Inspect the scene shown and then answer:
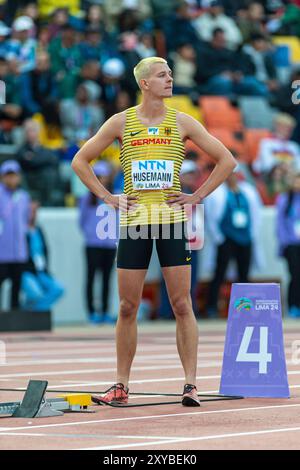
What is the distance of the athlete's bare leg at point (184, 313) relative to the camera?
10320 millimetres

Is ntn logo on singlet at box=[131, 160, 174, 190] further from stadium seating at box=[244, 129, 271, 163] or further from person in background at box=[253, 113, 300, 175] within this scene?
stadium seating at box=[244, 129, 271, 163]

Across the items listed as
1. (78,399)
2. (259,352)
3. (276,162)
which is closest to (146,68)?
(259,352)

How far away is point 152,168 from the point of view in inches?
404

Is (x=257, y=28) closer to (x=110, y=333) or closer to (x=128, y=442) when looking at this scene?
(x=110, y=333)

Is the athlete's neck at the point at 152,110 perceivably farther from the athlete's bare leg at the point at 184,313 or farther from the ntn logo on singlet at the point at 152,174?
the athlete's bare leg at the point at 184,313

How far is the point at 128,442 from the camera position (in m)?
7.89

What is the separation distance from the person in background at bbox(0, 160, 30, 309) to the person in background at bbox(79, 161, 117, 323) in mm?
1086

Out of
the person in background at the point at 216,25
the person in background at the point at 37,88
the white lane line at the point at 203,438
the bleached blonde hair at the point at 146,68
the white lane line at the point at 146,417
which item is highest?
the person in background at the point at 216,25

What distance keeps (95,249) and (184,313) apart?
11.7 metres

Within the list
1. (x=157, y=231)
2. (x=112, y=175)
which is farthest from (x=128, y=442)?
(x=112, y=175)

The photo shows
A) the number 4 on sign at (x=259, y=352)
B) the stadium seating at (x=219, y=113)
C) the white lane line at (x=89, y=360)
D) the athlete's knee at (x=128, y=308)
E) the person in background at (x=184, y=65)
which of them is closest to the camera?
the athlete's knee at (x=128, y=308)

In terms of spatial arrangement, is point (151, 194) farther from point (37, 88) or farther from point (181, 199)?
point (37, 88)

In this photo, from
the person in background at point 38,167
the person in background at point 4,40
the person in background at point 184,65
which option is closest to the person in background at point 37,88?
the person in background at point 4,40

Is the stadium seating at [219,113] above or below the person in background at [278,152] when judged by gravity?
above
